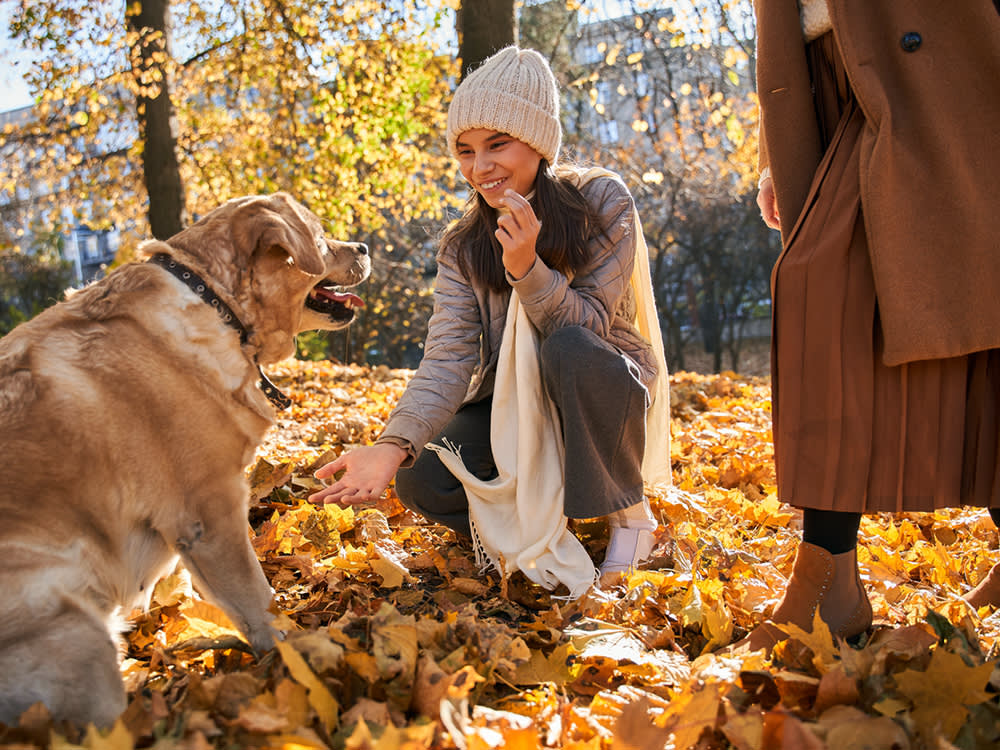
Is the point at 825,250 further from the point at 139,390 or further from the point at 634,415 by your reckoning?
the point at 139,390

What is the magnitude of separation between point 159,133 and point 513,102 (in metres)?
7.84

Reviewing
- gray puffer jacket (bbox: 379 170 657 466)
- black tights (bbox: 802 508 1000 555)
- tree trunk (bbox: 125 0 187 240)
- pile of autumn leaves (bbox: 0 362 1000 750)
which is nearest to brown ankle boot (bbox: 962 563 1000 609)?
pile of autumn leaves (bbox: 0 362 1000 750)

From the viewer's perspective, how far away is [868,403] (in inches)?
81.7

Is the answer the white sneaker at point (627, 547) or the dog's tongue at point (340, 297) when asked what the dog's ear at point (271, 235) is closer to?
the dog's tongue at point (340, 297)

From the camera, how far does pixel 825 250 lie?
2.08 meters

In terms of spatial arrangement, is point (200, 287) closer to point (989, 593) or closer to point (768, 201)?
point (768, 201)

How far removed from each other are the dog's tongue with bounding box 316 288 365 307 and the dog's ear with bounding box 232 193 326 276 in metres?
0.38

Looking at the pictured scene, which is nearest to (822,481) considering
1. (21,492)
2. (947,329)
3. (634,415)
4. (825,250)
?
(947,329)

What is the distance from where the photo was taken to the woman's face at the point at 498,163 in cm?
317

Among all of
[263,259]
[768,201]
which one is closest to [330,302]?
[263,259]

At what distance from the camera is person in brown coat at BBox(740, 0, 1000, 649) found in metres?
1.97

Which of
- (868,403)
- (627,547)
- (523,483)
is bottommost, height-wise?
(627,547)

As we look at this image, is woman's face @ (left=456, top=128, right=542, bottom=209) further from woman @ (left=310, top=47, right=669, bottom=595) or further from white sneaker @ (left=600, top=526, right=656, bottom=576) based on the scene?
white sneaker @ (left=600, top=526, right=656, bottom=576)

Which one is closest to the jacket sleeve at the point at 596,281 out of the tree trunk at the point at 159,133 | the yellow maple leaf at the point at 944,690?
the yellow maple leaf at the point at 944,690
